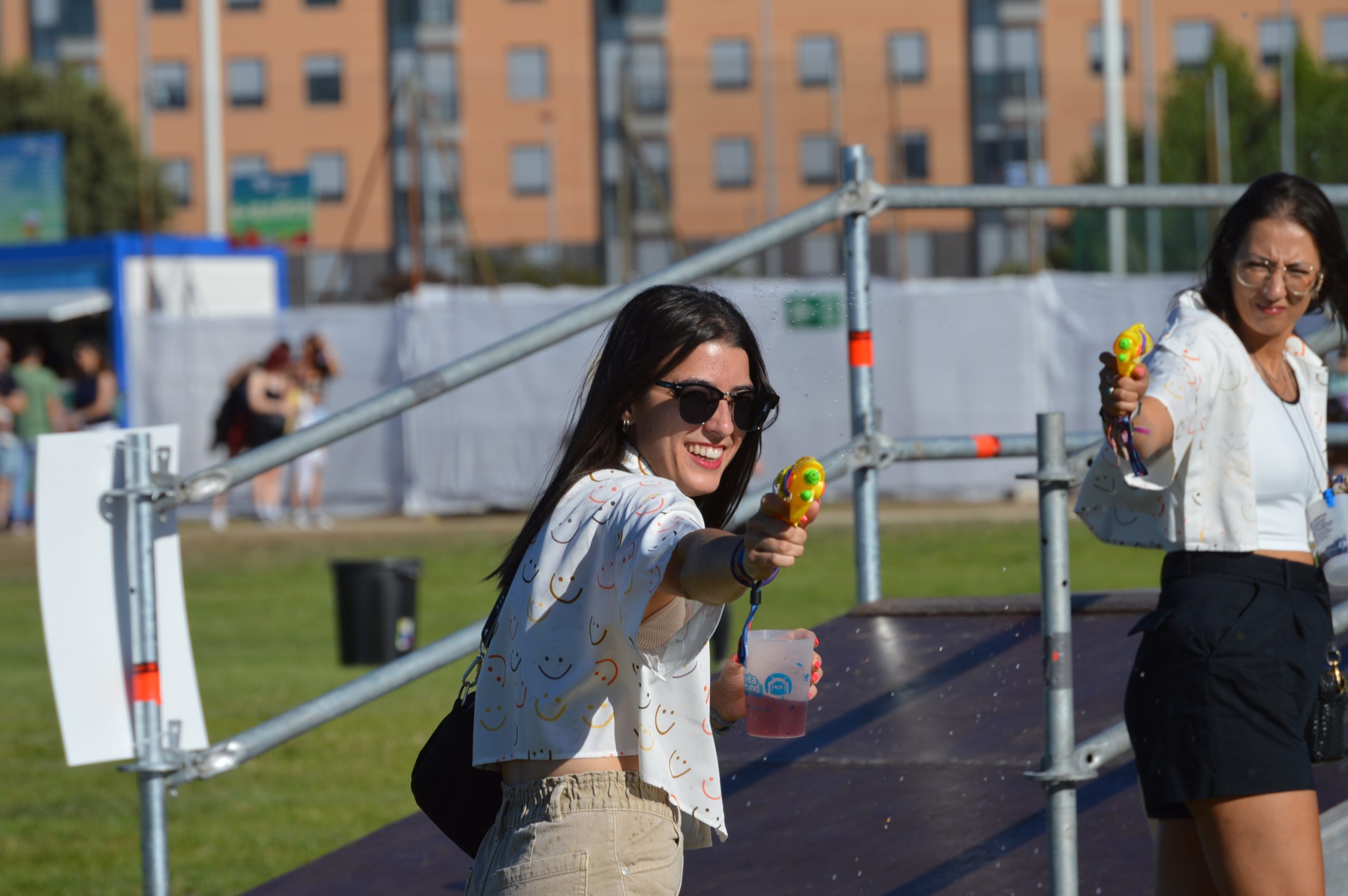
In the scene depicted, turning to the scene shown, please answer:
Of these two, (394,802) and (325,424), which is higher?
A: (325,424)

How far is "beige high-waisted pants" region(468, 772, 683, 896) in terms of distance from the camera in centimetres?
236

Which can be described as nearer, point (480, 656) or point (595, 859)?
point (595, 859)

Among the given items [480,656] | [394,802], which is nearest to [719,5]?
[394,802]

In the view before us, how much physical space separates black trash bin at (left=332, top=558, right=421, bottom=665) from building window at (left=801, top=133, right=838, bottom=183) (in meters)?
16.8

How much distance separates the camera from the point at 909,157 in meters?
23.5

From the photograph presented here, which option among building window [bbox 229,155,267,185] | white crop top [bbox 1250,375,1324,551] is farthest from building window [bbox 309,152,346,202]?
white crop top [bbox 1250,375,1324,551]

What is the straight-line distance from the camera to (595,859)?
2.37 metres

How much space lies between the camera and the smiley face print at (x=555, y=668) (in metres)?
2.38

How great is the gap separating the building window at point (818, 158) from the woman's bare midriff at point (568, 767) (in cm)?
2388

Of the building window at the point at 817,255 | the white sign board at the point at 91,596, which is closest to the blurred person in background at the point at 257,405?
the building window at the point at 817,255

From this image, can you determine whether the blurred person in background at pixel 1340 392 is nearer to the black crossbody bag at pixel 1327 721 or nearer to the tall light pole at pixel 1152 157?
the tall light pole at pixel 1152 157

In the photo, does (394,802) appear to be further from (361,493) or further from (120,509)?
(361,493)

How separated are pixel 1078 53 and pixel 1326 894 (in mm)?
56712

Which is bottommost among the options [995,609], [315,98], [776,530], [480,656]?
[995,609]
